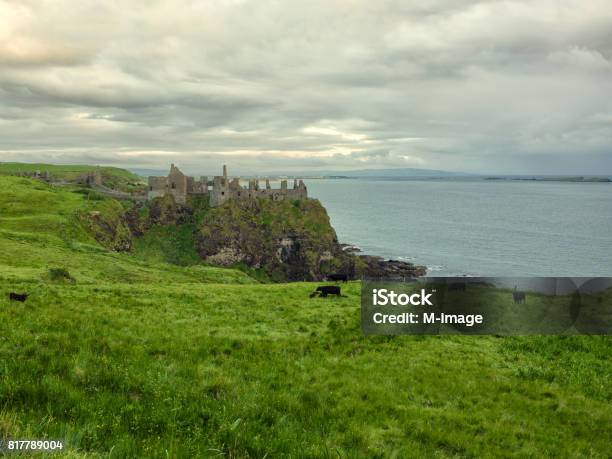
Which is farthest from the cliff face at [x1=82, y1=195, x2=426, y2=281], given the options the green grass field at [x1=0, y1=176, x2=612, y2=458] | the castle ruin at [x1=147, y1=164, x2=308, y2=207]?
the green grass field at [x1=0, y1=176, x2=612, y2=458]

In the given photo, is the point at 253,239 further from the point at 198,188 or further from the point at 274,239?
the point at 198,188

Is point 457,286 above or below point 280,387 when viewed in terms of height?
above

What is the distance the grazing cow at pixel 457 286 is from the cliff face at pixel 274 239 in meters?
115

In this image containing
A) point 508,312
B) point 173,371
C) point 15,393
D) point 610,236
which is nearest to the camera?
point 15,393

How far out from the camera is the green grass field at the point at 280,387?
863 centimetres

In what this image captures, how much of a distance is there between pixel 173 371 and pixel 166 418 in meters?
3.19

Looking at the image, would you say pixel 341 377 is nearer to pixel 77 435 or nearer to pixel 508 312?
pixel 77 435

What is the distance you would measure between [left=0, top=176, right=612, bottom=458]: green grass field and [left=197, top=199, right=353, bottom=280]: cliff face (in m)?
115

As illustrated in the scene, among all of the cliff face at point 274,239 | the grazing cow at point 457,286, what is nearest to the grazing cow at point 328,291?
the grazing cow at point 457,286

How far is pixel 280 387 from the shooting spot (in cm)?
Answer: 1233

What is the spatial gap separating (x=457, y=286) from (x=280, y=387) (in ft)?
53.1

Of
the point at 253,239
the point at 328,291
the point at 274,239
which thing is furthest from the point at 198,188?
the point at 328,291

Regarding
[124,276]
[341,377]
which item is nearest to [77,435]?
[341,377]

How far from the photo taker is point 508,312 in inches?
977
